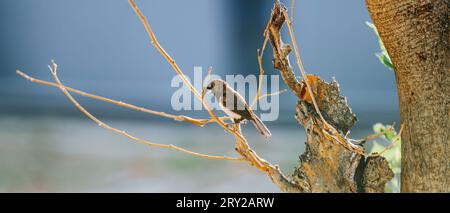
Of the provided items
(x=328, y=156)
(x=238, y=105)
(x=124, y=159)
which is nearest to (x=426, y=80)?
(x=328, y=156)

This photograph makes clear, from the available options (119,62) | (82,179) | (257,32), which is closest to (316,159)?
(82,179)

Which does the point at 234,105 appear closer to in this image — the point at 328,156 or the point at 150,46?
the point at 328,156

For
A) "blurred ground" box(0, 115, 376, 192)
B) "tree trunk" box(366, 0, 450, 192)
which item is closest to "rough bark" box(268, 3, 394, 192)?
"tree trunk" box(366, 0, 450, 192)

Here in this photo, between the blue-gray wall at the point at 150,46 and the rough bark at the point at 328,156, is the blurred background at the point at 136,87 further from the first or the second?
the rough bark at the point at 328,156

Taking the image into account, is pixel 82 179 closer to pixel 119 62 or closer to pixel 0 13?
pixel 119 62

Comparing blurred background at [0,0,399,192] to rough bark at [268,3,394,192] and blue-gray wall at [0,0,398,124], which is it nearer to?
blue-gray wall at [0,0,398,124]

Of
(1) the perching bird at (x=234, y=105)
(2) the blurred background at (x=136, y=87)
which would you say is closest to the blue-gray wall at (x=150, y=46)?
(2) the blurred background at (x=136, y=87)
